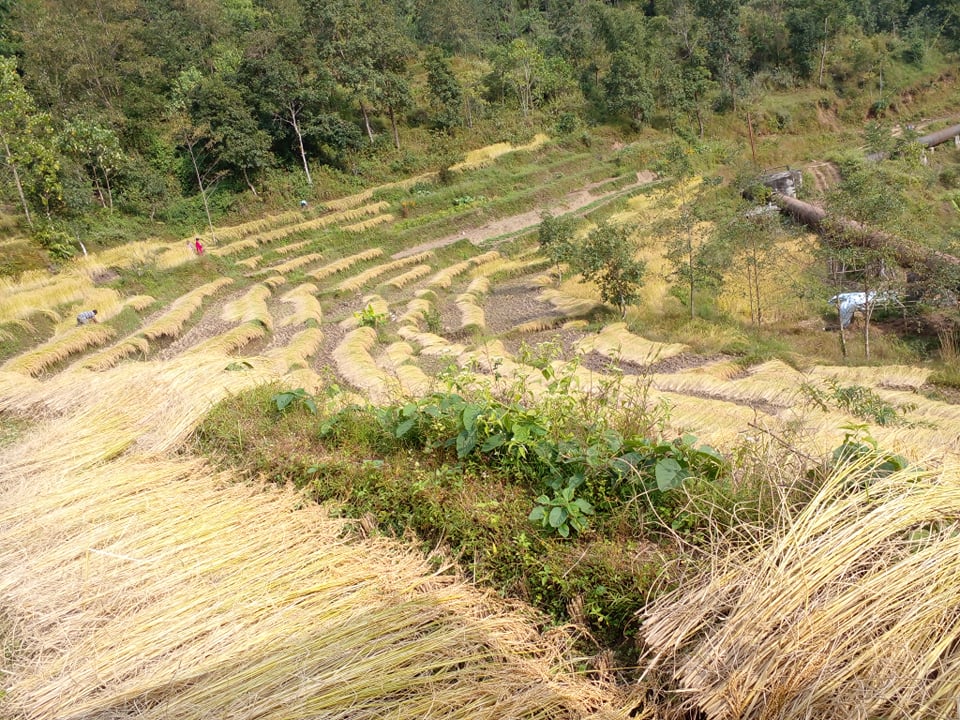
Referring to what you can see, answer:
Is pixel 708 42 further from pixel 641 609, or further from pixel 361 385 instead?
pixel 641 609

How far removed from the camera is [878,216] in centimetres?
1441

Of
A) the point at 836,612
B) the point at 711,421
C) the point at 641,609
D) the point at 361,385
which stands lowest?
the point at 711,421

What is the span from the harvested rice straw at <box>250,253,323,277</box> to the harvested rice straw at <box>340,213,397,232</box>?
2.84 metres

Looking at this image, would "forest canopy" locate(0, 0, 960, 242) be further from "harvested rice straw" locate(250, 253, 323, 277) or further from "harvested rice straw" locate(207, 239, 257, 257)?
"harvested rice straw" locate(250, 253, 323, 277)

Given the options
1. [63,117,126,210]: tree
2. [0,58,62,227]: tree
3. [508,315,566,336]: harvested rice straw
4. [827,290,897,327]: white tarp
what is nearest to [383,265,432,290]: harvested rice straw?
[508,315,566,336]: harvested rice straw

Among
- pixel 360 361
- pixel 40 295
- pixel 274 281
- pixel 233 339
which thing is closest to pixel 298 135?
Result: pixel 274 281

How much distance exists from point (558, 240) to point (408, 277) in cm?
591

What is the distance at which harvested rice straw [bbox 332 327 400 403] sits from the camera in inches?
428

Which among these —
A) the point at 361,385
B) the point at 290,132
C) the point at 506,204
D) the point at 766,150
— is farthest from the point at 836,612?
the point at 766,150

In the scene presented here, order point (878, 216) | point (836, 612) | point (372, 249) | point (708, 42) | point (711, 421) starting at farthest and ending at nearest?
point (708, 42) < point (372, 249) < point (878, 216) < point (711, 421) < point (836, 612)

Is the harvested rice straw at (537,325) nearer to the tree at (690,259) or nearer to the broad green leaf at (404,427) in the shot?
the tree at (690,259)

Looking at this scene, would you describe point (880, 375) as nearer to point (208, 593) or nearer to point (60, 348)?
point (208, 593)

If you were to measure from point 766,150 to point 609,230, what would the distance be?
27905 millimetres

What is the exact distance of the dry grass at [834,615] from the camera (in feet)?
7.67
